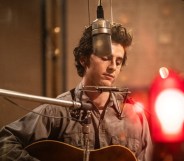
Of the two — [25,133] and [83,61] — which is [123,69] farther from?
[25,133]

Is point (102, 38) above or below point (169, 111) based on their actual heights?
above

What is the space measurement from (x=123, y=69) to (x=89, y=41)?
312 mm

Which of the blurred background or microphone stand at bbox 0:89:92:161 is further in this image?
the blurred background

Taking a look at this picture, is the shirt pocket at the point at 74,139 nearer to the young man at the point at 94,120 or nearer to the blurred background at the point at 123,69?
the young man at the point at 94,120

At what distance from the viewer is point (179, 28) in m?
2.09

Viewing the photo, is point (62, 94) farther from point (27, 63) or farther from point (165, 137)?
point (165, 137)

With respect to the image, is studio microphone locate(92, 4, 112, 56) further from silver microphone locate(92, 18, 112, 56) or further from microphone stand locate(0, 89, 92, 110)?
microphone stand locate(0, 89, 92, 110)

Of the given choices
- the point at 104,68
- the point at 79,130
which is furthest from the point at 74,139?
the point at 104,68

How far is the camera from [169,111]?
185 centimetres

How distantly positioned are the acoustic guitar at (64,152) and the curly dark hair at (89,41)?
0.43m

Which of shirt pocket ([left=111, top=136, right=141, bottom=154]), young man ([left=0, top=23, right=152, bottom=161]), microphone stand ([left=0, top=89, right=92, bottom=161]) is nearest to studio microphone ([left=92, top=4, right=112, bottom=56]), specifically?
microphone stand ([left=0, top=89, right=92, bottom=161])

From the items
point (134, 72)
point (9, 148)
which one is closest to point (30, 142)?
point (9, 148)

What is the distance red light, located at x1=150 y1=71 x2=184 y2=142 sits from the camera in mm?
1855

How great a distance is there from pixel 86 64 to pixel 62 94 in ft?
0.69
